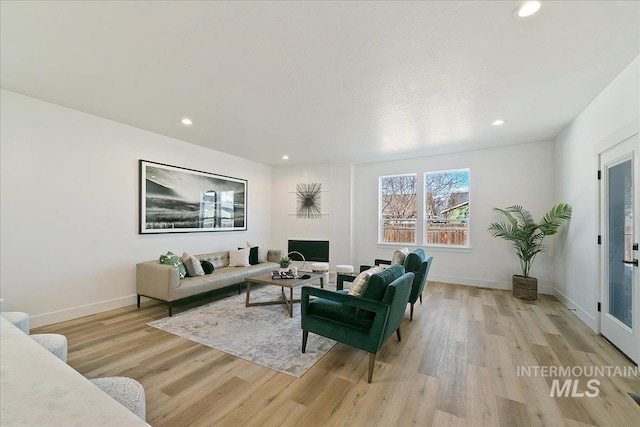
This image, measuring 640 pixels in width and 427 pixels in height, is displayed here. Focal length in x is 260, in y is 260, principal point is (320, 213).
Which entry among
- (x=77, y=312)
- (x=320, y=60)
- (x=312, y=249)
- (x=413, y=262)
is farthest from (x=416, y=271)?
(x=77, y=312)

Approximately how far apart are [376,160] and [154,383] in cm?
553

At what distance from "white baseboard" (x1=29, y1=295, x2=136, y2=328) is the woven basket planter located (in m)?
6.26

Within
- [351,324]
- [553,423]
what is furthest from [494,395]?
[351,324]

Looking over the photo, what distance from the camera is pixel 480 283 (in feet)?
Result: 17.1

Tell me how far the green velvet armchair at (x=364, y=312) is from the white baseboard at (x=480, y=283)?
11.3ft

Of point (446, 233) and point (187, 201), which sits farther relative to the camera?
point (446, 233)

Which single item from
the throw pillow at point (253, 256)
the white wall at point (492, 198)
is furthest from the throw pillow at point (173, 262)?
the white wall at point (492, 198)

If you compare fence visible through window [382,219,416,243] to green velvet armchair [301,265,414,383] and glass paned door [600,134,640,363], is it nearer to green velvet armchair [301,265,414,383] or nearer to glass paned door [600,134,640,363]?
glass paned door [600,134,640,363]

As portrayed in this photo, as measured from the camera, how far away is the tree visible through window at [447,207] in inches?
214

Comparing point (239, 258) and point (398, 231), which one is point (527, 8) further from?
point (239, 258)

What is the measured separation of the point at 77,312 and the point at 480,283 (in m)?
6.65

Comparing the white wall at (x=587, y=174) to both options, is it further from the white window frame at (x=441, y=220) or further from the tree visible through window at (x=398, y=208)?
the tree visible through window at (x=398, y=208)

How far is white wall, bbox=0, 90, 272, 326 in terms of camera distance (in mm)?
2990

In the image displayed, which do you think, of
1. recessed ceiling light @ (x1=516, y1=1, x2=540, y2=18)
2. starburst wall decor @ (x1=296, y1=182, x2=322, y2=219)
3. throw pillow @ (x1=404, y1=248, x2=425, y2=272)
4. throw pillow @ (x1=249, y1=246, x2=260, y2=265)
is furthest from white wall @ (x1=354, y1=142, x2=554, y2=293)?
recessed ceiling light @ (x1=516, y1=1, x2=540, y2=18)
